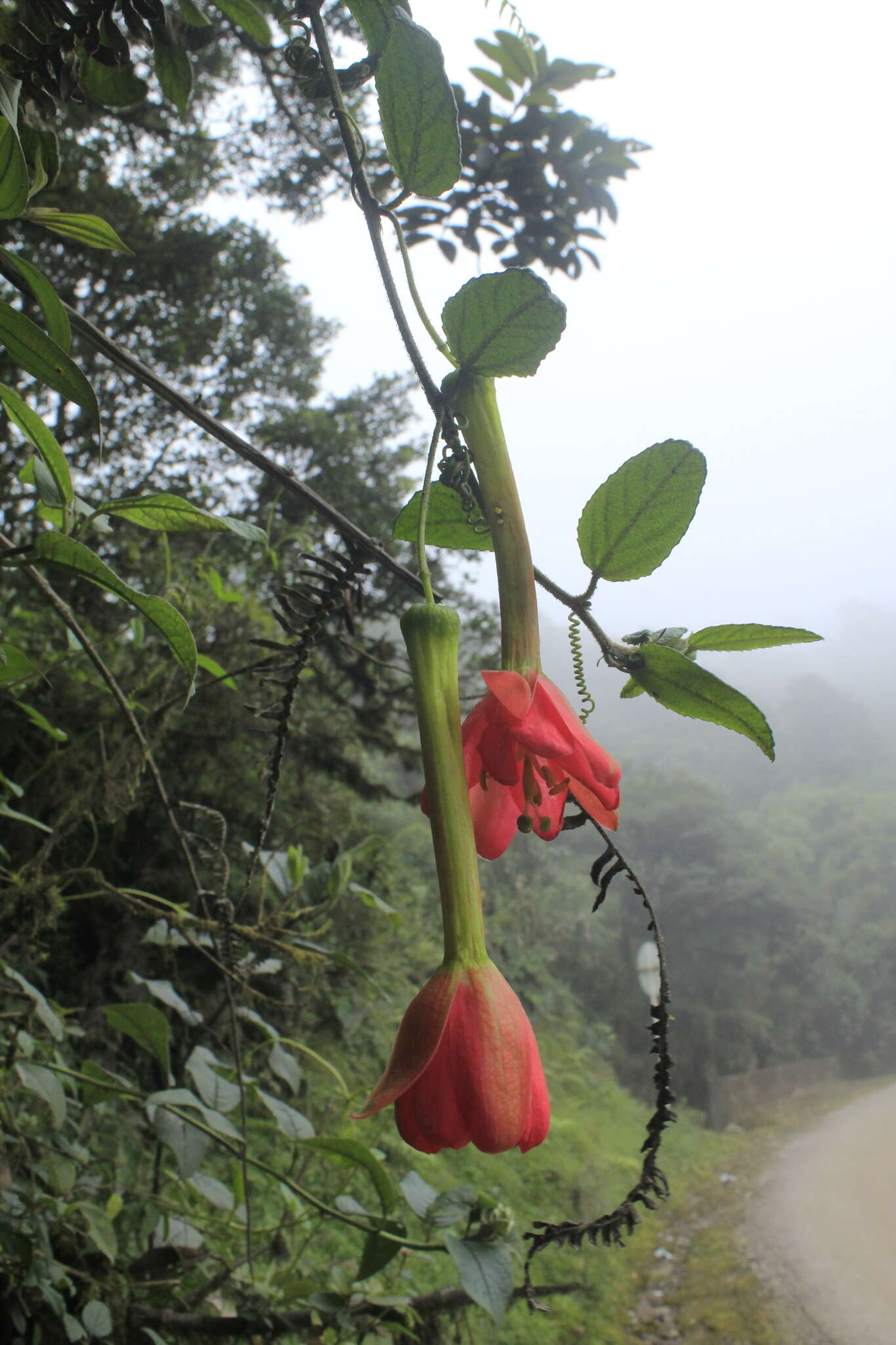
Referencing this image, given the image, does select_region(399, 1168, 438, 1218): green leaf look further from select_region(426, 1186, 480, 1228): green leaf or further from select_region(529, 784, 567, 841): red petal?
select_region(529, 784, 567, 841): red petal

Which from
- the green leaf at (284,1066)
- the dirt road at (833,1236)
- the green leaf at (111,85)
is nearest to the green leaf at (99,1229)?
the green leaf at (284,1066)

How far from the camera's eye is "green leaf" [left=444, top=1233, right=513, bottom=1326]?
302 mm

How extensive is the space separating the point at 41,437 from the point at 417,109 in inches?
4.4

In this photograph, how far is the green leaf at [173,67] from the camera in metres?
0.24

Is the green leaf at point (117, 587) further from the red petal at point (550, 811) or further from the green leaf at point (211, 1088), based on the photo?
the green leaf at point (211, 1088)

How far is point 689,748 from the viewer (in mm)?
Answer: 7367

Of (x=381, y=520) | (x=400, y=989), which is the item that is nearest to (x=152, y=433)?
(x=381, y=520)

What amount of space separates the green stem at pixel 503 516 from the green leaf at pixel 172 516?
0.25ft

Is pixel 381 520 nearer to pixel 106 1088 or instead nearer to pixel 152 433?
pixel 152 433

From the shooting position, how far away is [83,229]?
0.21 m

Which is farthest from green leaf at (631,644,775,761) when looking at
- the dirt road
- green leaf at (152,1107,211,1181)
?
the dirt road

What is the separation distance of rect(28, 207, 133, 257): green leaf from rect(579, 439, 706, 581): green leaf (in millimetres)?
145

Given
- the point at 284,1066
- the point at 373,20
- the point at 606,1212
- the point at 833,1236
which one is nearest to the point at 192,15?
the point at 373,20

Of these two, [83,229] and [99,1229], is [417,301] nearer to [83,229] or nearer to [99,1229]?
[83,229]
